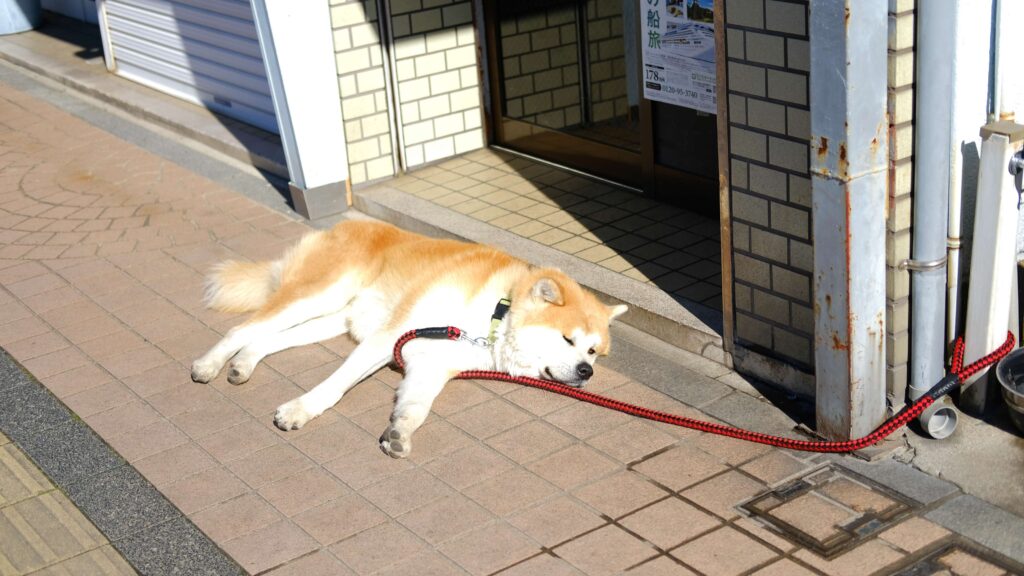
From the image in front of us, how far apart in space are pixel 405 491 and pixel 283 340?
5.12 ft

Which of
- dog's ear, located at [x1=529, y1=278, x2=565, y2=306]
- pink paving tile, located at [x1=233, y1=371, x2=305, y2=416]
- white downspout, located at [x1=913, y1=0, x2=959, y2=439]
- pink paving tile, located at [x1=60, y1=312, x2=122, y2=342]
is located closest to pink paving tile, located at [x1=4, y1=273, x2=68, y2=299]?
pink paving tile, located at [x1=60, y1=312, x2=122, y2=342]

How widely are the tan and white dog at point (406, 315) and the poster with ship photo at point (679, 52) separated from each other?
1630 mm

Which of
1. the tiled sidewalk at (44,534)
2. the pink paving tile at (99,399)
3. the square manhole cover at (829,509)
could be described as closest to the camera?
the square manhole cover at (829,509)

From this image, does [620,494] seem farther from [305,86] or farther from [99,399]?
[305,86]

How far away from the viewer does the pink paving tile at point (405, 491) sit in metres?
4.71

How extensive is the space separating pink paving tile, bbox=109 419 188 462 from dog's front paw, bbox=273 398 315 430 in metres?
0.43

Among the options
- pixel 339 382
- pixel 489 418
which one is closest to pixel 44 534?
pixel 339 382

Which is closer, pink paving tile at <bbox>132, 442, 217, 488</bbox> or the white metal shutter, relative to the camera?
pink paving tile at <bbox>132, 442, 217, 488</bbox>

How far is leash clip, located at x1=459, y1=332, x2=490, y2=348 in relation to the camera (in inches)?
217

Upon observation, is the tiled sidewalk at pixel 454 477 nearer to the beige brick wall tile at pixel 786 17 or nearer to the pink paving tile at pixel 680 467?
the pink paving tile at pixel 680 467

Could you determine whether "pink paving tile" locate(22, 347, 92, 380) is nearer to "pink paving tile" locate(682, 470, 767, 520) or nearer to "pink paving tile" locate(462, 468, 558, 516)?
"pink paving tile" locate(462, 468, 558, 516)

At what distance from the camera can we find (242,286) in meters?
6.50

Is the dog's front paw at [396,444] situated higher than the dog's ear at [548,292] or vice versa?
the dog's ear at [548,292]

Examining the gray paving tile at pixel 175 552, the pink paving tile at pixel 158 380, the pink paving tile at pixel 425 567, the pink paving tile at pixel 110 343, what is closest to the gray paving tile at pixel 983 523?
the pink paving tile at pixel 425 567
